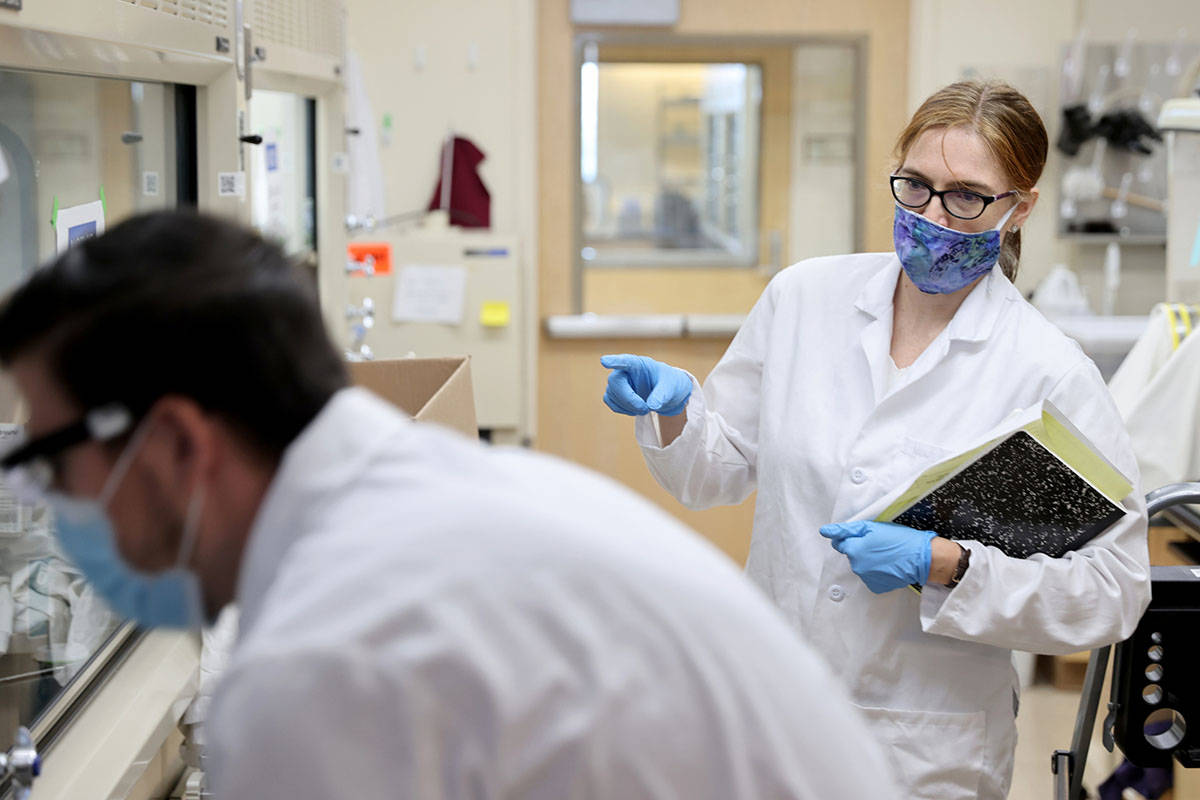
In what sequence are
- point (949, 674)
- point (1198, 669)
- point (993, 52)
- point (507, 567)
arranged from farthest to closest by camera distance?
point (993, 52) → point (1198, 669) → point (949, 674) → point (507, 567)

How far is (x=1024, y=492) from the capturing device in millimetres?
1546

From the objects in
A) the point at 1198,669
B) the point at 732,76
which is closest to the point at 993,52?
the point at 732,76

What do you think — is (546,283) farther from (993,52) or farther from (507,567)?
(507,567)

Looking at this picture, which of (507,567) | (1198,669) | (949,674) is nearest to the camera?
(507,567)

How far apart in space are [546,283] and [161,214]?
12.8 feet

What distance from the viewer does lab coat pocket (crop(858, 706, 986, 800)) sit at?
63.7 inches

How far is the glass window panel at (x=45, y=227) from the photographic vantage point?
1482mm

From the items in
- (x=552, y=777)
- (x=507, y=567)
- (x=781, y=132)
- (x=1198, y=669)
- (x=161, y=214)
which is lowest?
(x=1198, y=669)

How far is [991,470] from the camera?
59.9 inches

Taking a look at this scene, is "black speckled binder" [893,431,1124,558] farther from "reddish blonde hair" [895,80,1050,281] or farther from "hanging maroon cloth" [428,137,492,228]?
"hanging maroon cloth" [428,137,492,228]

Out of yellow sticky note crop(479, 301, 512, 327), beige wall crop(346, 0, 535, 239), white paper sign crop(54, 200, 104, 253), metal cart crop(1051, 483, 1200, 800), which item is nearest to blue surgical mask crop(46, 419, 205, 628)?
white paper sign crop(54, 200, 104, 253)

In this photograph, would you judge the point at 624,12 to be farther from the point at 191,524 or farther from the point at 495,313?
the point at 191,524

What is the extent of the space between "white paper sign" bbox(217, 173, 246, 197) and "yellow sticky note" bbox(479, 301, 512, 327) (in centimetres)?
200

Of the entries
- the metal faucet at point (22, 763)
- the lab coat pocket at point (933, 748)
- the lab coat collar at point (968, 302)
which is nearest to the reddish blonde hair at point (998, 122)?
the lab coat collar at point (968, 302)
